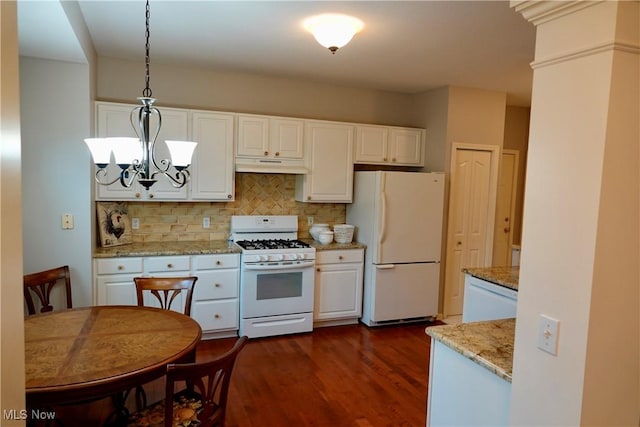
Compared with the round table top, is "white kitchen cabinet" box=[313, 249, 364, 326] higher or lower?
lower

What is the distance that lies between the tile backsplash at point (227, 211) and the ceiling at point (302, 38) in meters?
1.17

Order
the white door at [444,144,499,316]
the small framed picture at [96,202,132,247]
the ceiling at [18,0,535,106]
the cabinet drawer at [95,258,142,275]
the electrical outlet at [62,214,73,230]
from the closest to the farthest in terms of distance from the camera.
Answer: the ceiling at [18,0,535,106] → the electrical outlet at [62,214,73,230] → the cabinet drawer at [95,258,142,275] → the small framed picture at [96,202,132,247] → the white door at [444,144,499,316]

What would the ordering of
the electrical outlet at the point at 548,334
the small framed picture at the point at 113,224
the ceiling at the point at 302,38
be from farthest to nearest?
the small framed picture at the point at 113,224 < the ceiling at the point at 302,38 < the electrical outlet at the point at 548,334

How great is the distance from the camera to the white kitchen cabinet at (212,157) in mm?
3990

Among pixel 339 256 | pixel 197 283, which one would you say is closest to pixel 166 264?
pixel 197 283

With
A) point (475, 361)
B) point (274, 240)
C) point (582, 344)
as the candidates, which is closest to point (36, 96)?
point (274, 240)

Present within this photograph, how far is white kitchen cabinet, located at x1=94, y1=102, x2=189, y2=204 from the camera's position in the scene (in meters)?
3.66

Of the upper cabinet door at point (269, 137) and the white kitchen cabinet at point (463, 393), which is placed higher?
the upper cabinet door at point (269, 137)

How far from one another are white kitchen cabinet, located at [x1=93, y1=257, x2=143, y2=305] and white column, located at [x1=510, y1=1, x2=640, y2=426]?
3212 mm

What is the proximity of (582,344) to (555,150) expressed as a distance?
0.58 m

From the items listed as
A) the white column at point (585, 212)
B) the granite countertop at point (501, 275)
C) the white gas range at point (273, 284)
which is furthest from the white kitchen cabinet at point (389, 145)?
the white column at point (585, 212)

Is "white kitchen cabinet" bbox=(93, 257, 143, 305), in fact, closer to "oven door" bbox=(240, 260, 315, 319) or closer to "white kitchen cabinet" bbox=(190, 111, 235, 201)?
"white kitchen cabinet" bbox=(190, 111, 235, 201)

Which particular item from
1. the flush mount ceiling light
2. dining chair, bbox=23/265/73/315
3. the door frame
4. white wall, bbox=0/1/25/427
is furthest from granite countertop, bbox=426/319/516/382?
the door frame

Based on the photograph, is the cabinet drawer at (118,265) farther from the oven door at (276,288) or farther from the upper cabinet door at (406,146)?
the upper cabinet door at (406,146)
